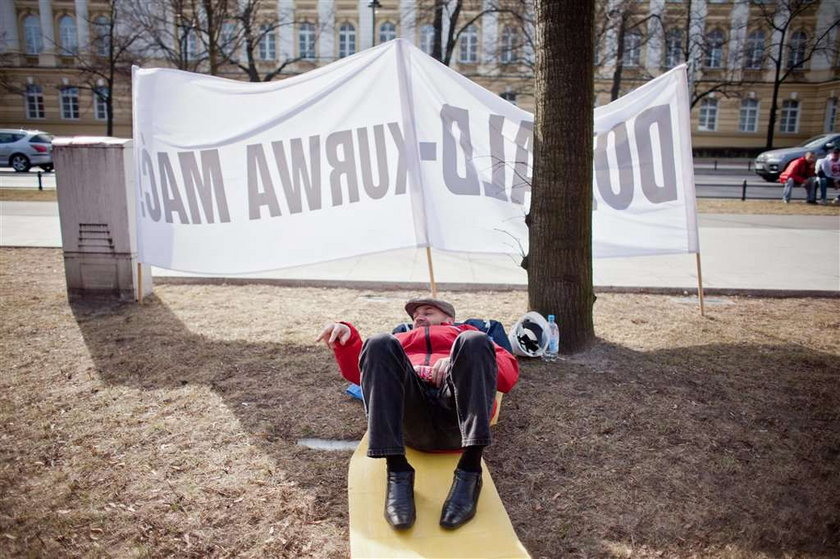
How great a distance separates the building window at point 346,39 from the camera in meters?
44.3

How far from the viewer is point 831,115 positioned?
4138cm

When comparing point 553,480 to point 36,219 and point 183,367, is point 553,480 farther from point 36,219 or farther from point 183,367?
point 36,219

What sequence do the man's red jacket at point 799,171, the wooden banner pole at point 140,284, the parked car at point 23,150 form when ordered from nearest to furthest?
the wooden banner pole at point 140,284 → the man's red jacket at point 799,171 → the parked car at point 23,150

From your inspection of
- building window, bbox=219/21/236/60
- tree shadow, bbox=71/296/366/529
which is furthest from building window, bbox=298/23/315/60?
tree shadow, bbox=71/296/366/529

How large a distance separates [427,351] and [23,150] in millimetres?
27631

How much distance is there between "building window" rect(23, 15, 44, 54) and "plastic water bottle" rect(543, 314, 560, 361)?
5016 centimetres

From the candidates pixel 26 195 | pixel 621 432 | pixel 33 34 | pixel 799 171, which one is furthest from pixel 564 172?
pixel 33 34

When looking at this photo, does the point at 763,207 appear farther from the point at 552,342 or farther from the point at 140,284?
the point at 140,284

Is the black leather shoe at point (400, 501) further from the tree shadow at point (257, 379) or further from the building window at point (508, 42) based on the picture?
the building window at point (508, 42)

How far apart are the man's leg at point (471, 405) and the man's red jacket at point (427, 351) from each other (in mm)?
249

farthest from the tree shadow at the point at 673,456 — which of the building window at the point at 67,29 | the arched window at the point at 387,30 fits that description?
the building window at the point at 67,29

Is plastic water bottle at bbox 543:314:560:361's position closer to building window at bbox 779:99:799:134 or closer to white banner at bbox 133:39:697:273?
white banner at bbox 133:39:697:273

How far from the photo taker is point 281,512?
308 centimetres

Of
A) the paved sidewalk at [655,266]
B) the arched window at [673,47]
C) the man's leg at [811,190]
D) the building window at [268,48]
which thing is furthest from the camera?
the building window at [268,48]
